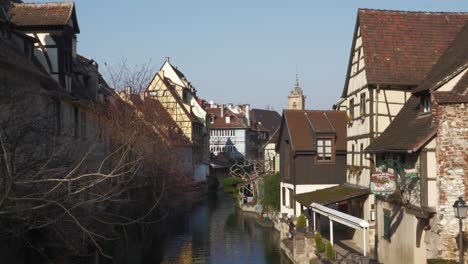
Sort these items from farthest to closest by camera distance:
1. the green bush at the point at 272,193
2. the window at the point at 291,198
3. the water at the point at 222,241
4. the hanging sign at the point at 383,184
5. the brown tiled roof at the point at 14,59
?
the green bush at the point at 272,193 → the window at the point at 291,198 → the water at the point at 222,241 → the hanging sign at the point at 383,184 → the brown tiled roof at the point at 14,59

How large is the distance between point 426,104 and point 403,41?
6.45m

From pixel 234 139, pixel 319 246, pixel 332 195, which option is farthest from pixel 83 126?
pixel 234 139

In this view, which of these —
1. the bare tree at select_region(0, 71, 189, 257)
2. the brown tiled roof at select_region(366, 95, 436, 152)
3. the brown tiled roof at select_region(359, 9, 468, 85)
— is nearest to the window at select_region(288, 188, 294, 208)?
the bare tree at select_region(0, 71, 189, 257)

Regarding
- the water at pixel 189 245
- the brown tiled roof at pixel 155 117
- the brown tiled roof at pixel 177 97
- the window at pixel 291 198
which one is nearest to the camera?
the water at pixel 189 245

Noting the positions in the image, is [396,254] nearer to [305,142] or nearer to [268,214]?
[305,142]

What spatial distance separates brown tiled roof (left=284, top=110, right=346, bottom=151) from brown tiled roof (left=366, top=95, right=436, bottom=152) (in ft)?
27.7

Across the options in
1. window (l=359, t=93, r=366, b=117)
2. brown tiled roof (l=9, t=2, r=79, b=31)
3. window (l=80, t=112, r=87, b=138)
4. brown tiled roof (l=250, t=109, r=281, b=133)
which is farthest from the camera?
brown tiled roof (l=250, t=109, r=281, b=133)

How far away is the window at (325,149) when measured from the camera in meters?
29.7

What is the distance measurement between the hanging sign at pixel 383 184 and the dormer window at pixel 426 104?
2.46 metres

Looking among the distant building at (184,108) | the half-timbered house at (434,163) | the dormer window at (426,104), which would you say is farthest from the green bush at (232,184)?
the dormer window at (426,104)

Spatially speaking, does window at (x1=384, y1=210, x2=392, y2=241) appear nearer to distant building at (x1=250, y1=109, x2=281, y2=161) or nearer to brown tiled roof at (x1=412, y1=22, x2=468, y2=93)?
brown tiled roof at (x1=412, y1=22, x2=468, y2=93)

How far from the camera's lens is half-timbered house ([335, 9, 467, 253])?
2225 centimetres

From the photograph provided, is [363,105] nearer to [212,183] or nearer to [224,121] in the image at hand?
[212,183]

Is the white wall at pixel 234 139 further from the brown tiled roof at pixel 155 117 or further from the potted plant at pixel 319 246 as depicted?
the potted plant at pixel 319 246
